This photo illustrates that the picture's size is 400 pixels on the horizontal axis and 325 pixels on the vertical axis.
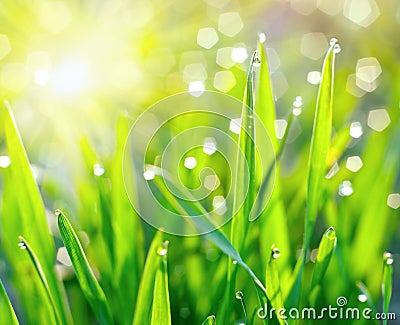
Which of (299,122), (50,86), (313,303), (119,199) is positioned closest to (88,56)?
(50,86)

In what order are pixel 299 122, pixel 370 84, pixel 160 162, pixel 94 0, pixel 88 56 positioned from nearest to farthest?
pixel 160 162 < pixel 299 122 < pixel 370 84 < pixel 88 56 < pixel 94 0

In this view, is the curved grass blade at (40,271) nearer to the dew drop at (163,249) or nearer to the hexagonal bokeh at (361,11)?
the dew drop at (163,249)

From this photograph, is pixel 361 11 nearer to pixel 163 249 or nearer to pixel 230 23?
pixel 230 23

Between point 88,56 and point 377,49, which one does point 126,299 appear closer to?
point 88,56

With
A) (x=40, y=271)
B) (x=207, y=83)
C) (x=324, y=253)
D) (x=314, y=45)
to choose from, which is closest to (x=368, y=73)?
(x=314, y=45)

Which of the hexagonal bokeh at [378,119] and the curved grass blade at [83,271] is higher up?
the hexagonal bokeh at [378,119]

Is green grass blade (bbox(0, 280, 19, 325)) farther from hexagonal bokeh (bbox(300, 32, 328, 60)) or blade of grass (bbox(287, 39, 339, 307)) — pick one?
hexagonal bokeh (bbox(300, 32, 328, 60))

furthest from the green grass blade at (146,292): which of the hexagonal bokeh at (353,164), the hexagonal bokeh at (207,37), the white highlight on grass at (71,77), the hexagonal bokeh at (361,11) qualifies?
the hexagonal bokeh at (361,11)
